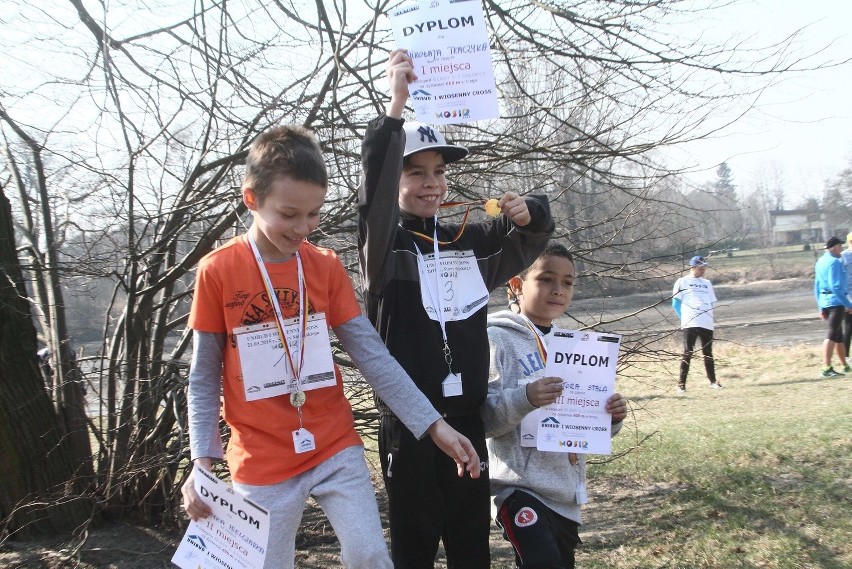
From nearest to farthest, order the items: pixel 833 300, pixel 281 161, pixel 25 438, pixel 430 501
→ pixel 281 161
pixel 430 501
pixel 25 438
pixel 833 300

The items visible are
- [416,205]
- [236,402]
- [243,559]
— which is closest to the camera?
[243,559]

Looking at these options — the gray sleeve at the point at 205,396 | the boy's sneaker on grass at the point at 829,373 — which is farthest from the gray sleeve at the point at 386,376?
the boy's sneaker on grass at the point at 829,373

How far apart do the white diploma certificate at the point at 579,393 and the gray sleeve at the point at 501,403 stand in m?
0.14

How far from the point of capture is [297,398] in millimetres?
2424

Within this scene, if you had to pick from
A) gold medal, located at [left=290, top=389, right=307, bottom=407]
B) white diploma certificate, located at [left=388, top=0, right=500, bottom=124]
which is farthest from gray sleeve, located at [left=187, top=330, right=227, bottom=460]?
white diploma certificate, located at [left=388, top=0, right=500, bottom=124]

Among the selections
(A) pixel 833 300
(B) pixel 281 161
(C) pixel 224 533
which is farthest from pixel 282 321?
(A) pixel 833 300

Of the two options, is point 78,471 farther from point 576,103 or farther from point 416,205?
point 576,103

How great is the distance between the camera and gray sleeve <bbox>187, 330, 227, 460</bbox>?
2.41 meters

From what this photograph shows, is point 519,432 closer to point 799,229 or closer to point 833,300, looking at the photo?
point 833,300

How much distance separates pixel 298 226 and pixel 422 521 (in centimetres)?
113

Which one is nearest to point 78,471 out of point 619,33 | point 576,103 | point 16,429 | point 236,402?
point 16,429

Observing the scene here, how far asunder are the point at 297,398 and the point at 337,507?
1.20 feet

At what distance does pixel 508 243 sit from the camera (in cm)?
301

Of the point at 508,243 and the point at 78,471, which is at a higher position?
the point at 508,243
